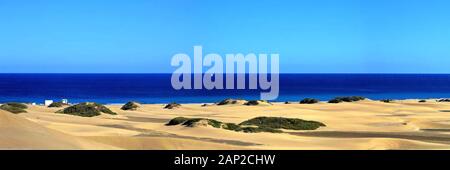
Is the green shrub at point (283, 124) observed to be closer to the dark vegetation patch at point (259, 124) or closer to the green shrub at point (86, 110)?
the dark vegetation patch at point (259, 124)

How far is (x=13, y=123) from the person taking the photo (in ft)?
46.0

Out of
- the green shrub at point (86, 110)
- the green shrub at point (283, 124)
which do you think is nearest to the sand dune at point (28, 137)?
the green shrub at point (283, 124)

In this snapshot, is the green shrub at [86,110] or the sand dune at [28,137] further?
the green shrub at [86,110]

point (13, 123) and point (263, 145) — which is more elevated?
point (13, 123)

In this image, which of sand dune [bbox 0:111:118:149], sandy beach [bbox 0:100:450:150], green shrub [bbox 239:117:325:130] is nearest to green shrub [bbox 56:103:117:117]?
sandy beach [bbox 0:100:450:150]

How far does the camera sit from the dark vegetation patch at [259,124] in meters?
26.4

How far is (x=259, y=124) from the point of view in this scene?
30000 mm

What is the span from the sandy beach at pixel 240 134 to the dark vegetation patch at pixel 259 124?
1.77 ft

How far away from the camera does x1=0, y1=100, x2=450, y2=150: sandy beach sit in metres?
14.0

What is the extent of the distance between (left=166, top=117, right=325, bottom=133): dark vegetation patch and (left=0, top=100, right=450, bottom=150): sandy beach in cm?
54
